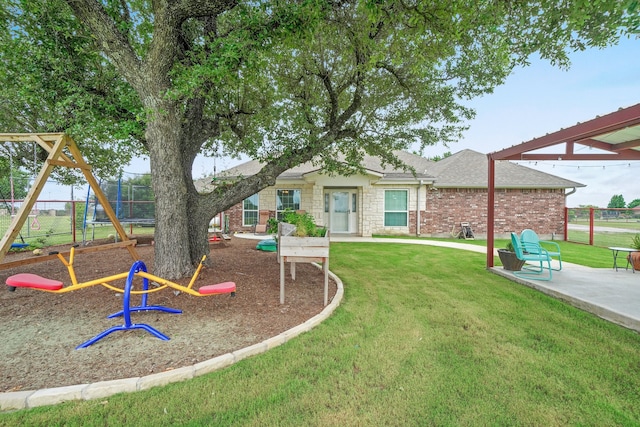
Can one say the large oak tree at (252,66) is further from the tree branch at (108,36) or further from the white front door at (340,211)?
the white front door at (340,211)

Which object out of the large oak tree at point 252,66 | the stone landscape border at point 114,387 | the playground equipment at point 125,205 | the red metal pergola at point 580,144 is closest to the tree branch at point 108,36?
the large oak tree at point 252,66

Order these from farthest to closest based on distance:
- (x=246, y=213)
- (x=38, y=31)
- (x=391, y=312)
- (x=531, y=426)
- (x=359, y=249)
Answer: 1. (x=246, y=213)
2. (x=359, y=249)
3. (x=38, y=31)
4. (x=391, y=312)
5. (x=531, y=426)

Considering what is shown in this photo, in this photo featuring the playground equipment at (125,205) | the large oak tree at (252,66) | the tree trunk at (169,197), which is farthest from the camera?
the playground equipment at (125,205)

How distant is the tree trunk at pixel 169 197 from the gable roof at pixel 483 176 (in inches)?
465

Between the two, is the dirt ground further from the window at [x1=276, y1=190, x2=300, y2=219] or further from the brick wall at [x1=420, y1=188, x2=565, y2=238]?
the brick wall at [x1=420, y1=188, x2=565, y2=238]

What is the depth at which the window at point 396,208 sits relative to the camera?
13930mm

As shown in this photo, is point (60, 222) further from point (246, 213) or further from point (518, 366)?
point (518, 366)

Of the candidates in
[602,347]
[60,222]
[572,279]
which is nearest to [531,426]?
[602,347]

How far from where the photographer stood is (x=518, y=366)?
278 cm

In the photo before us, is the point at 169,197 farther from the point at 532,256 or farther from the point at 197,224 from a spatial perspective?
the point at 532,256

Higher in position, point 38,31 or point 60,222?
point 38,31

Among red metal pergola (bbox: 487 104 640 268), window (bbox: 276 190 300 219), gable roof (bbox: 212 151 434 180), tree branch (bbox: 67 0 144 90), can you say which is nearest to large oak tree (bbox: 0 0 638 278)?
tree branch (bbox: 67 0 144 90)

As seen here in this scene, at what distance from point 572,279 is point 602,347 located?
3.20m

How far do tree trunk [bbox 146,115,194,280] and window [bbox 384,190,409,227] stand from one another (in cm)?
1074
